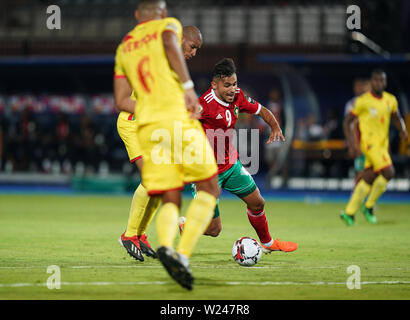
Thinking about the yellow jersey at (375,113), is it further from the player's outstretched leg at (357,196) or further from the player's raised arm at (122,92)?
the player's raised arm at (122,92)

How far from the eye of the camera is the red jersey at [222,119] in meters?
7.95

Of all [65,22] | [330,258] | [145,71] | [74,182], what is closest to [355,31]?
[74,182]

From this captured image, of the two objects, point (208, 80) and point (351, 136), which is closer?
point (351, 136)

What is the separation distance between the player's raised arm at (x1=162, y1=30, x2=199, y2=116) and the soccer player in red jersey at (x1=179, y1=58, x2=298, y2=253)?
196 cm

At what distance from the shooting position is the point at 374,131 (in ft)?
42.2

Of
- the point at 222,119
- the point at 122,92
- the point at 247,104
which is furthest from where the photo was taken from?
the point at 247,104

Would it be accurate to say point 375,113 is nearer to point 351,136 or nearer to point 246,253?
point 351,136

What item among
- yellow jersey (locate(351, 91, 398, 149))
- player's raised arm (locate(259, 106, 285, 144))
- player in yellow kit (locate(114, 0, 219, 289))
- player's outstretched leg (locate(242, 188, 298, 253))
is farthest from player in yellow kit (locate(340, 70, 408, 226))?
player in yellow kit (locate(114, 0, 219, 289))

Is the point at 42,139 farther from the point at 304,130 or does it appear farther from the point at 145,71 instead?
the point at 145,71

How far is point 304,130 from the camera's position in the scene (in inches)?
808

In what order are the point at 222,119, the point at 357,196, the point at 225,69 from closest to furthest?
the point at 225,69 → the point at 222,119 → the point at 357,196

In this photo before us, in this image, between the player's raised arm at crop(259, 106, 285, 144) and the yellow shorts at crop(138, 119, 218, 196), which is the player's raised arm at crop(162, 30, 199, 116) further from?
the player's raised arm at crop(259, 106, 285, 144)

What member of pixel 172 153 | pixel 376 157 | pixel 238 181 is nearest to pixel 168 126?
pixel 172 153

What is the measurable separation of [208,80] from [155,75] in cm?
1936
